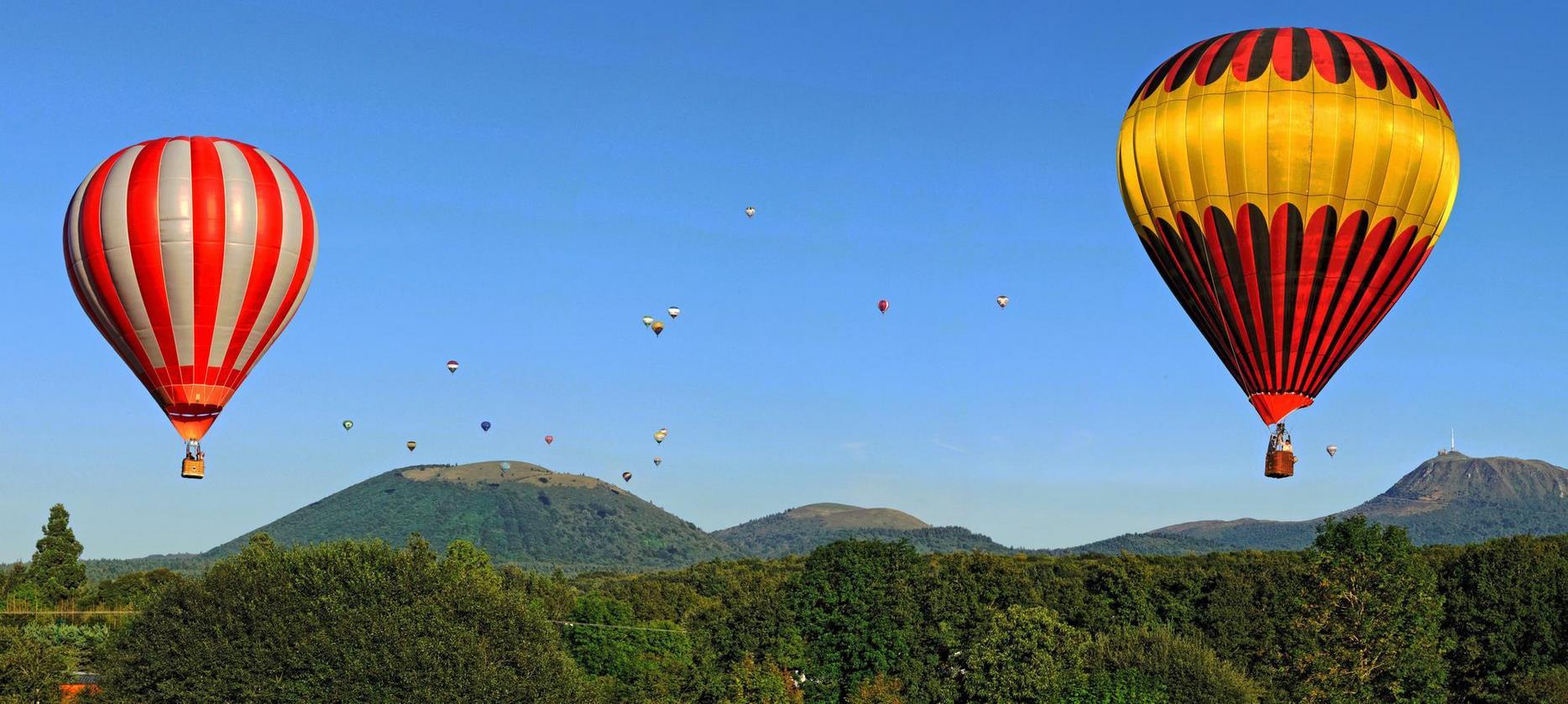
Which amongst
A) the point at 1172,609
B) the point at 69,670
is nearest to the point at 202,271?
the point at 69,670

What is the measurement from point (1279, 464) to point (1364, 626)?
30.6 metres

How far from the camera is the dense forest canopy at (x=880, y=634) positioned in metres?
67.8

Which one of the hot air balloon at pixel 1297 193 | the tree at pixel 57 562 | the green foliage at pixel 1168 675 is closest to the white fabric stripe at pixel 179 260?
the hot air balloon at pixel 1297 193

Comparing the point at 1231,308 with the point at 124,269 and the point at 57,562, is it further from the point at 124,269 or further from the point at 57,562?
the point at 57,562

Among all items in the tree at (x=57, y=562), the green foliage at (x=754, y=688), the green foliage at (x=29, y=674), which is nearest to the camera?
the green foliage at (x=29, y=674)

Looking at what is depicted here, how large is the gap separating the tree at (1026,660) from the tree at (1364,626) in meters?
11.3

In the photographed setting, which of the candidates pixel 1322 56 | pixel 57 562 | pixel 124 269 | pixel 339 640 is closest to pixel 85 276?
pixel 124 269

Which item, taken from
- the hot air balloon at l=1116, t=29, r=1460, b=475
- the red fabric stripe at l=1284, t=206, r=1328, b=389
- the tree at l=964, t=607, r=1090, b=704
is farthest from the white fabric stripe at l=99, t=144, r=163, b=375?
the tree at l=964, t=607, r=1090, b=704

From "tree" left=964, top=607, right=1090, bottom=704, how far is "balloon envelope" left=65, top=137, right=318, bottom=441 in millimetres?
40335

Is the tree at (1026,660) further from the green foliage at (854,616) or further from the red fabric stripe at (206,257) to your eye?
the red fabric stripe at (206,257)

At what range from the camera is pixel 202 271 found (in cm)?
6284

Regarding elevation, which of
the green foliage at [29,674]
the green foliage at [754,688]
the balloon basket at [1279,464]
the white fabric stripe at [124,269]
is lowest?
the green foliage at [754,688]

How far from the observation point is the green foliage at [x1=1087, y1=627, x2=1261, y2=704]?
7544 cm

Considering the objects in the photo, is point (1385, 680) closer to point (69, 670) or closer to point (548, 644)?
point (548, 644)
